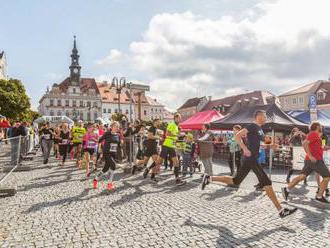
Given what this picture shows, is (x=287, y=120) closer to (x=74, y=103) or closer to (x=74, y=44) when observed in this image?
(x=74, y=44)

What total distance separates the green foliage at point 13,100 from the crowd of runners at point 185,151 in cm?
2634

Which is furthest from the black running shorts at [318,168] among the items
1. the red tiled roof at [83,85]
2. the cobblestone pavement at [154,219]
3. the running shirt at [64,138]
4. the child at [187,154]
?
the red tiled roof at [83,85]

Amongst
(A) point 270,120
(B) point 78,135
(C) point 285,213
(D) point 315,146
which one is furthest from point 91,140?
(A) point 270,120

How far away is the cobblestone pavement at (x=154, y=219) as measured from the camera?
484 centimetres

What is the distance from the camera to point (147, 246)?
4.60 metres

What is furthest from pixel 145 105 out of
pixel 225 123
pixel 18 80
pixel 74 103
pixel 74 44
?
pixel 225 123

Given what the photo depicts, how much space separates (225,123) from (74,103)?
88870mm

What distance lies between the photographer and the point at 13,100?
1594 inches

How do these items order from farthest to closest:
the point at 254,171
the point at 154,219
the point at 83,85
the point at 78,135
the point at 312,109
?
the point at 83,85, the point at 78,135, the point at 312,109, the point at 254,171, the point at 154,219

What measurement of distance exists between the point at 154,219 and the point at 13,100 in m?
39.2

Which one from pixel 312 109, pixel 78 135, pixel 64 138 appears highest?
pixel 312 109

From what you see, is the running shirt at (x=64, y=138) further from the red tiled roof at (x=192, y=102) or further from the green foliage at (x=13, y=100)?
the red tiled roof at (x=192, y=102)

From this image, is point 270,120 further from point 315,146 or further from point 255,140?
point 255,140

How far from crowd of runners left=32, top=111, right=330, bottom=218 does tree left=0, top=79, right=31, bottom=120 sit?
86.4 ft
